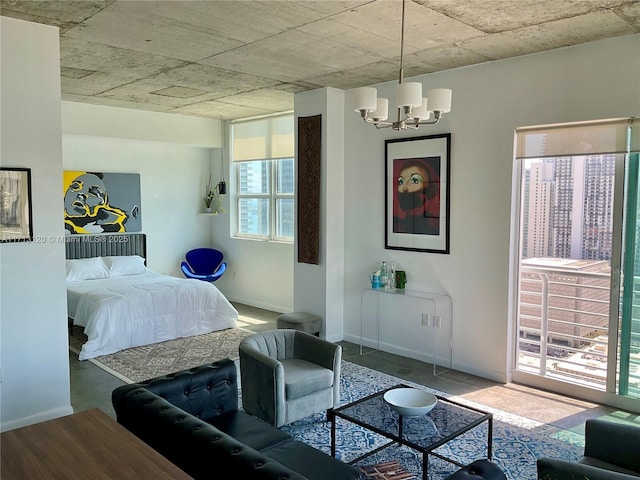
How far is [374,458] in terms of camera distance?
10.7ft

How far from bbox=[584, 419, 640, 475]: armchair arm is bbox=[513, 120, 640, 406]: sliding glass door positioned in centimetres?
174

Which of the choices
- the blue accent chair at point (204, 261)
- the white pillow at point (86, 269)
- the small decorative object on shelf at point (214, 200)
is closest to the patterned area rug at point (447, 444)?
the white pillow at point (86, 269)

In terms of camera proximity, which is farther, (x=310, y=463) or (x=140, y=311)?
(x=140, y=311)

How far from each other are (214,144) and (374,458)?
587 cm

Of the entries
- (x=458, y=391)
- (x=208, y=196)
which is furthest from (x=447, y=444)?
(x=208, y=196)

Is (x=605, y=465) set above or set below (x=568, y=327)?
below

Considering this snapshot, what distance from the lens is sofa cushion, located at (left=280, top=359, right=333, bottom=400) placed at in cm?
349

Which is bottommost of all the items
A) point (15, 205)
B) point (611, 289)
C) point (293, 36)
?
point (611, 289)

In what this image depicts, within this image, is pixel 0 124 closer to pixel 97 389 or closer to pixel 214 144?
pixel 97 389

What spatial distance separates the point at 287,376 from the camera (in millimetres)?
3580

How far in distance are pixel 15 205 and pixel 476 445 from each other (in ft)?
11.4

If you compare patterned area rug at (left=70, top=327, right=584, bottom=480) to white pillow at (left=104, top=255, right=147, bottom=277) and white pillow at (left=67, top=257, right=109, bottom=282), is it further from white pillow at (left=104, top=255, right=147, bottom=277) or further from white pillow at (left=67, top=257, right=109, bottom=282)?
white pillow at (left=104, top=255, right=147, bottom=277)

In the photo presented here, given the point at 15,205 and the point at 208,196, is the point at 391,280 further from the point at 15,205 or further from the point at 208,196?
the point at 208,196

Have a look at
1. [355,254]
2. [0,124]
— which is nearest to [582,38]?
[355,254]
